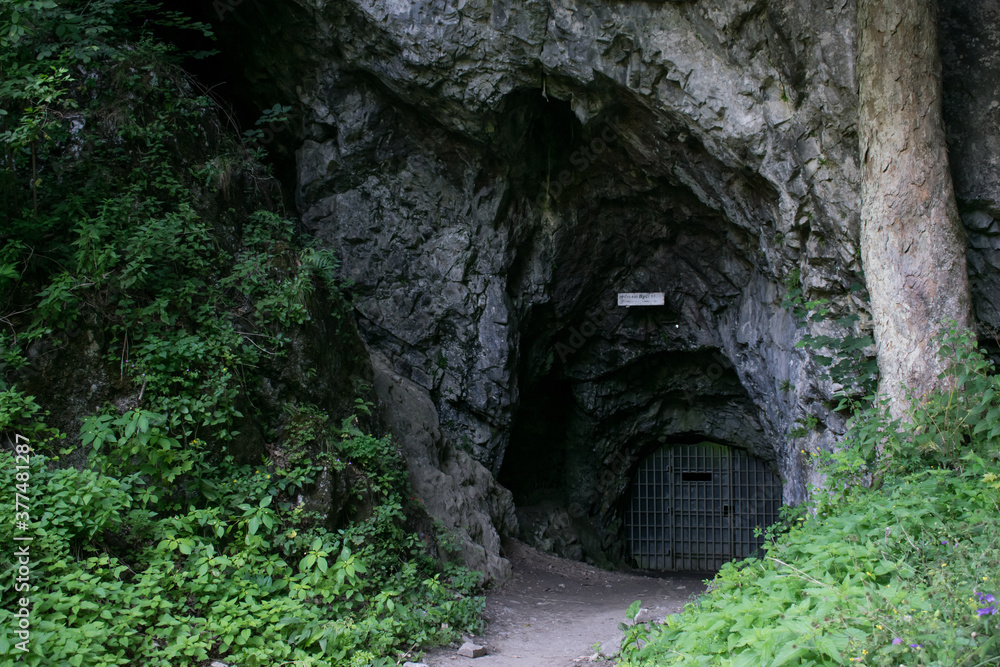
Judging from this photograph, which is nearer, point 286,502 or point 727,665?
point 727,665

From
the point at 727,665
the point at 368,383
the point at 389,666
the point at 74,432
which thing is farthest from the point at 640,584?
the point at 74,432

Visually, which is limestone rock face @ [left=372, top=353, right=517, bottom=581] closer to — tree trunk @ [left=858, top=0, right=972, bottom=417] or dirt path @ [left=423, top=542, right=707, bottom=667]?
dirt path @ [left=423, top=542, right=707, bottom=667]

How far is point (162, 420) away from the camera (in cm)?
369

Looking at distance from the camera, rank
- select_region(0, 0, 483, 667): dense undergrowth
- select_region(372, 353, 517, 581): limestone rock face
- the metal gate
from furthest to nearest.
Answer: the metal gate, select_region(372, 353, 517, 581): limestone rock face, select_region(0, 0, 483, 667): dense undergrowth

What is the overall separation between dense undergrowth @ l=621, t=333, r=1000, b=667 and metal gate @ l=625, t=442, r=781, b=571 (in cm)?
708

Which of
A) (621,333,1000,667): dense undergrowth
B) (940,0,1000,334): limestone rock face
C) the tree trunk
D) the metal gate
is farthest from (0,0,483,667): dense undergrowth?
the metal gate

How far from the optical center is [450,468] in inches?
262

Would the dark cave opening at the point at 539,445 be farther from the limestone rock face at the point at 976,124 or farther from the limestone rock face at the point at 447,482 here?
the limestone rock face at the point at 976,124

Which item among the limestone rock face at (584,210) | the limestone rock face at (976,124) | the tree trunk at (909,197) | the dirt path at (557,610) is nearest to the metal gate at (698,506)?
the limestone rock face at (584,210)

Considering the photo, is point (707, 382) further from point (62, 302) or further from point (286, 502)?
point (62, 302)

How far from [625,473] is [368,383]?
6.43 metres

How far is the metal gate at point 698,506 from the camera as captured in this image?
35.1 ft

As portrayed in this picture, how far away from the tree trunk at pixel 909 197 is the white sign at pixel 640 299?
4.29 meters

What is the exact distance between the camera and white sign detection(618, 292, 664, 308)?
343 inches
